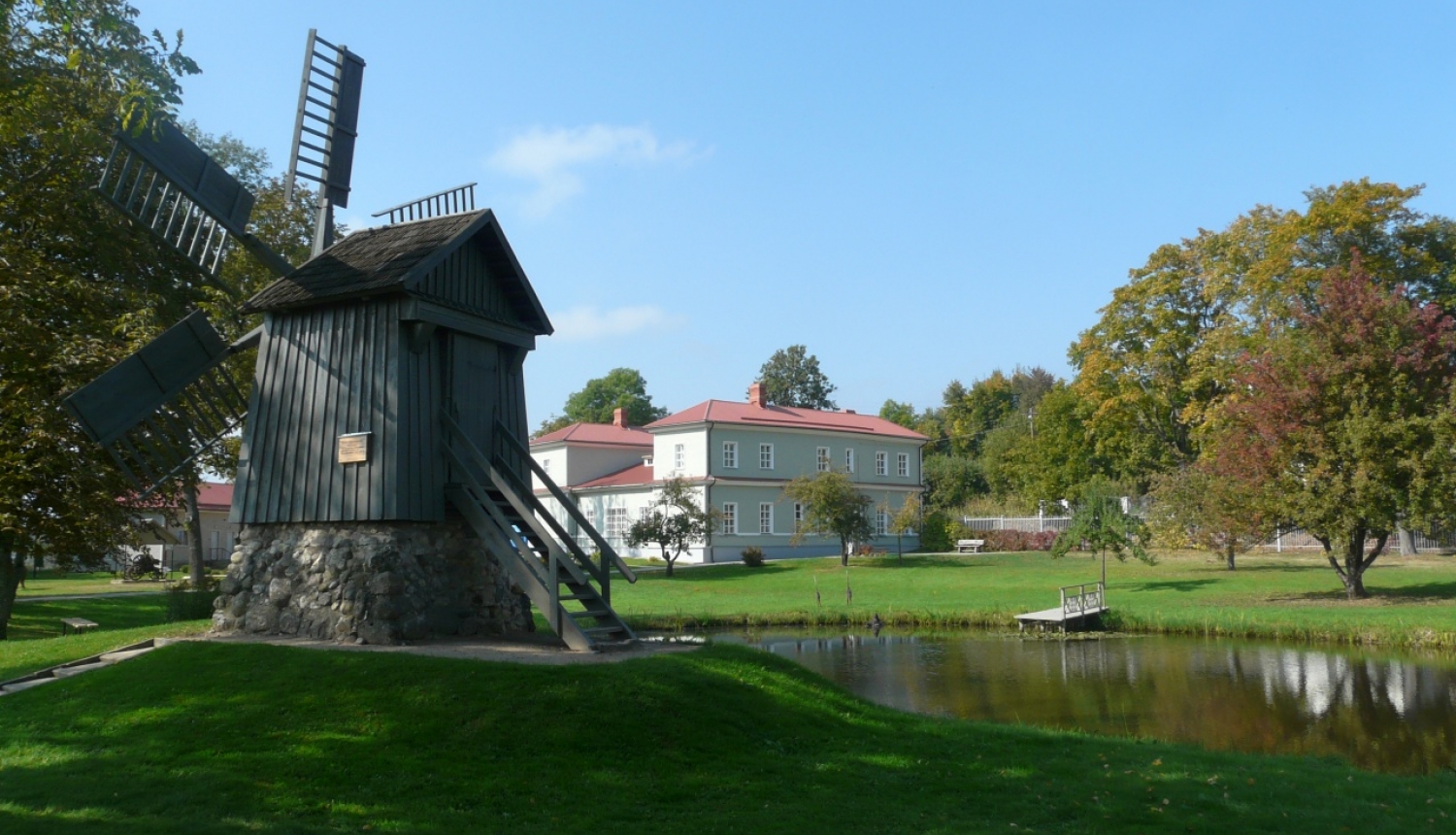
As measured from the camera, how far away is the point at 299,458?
1410 cm

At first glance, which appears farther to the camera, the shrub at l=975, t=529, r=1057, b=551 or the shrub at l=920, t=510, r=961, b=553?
the shrub at l=920, t=510, r=961, b=553

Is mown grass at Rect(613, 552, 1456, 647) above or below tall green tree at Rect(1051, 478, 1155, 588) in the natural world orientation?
below

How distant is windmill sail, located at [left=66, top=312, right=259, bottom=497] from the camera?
13.7 m

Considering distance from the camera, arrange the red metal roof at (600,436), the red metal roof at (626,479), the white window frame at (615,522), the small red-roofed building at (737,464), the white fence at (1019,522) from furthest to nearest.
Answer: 1. the red metal roof at (600,436)
2. the white window frame at (615,522)
3. the red metal roof at (626,479)
4. the white fence at (1019,522)
5. the small red-roofed building at (737,464)

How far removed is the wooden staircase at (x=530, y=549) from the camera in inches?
501

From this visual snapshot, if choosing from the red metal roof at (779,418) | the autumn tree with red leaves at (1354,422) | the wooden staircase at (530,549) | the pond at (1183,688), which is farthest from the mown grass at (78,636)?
the autumn tree with red leaves at (1354,422)

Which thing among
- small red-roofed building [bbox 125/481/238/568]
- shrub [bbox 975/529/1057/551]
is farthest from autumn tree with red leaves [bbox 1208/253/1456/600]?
small red-roofed building [bbox 125/481/238/568]

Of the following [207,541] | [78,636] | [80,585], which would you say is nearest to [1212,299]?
[78,636]

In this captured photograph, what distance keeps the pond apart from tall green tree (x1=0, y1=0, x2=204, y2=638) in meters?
13.4

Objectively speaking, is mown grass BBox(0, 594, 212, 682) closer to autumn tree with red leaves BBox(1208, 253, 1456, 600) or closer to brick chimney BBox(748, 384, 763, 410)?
autumn tree with red leaves BBox(1208, 253, 1456, 600)

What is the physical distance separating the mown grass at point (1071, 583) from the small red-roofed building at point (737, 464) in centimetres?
517

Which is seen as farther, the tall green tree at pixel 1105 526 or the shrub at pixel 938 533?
the shrub at pixel 938 533

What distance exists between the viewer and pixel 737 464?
5003cm

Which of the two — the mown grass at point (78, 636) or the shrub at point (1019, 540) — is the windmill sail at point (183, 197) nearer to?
the mown grass at point (78, 636)
